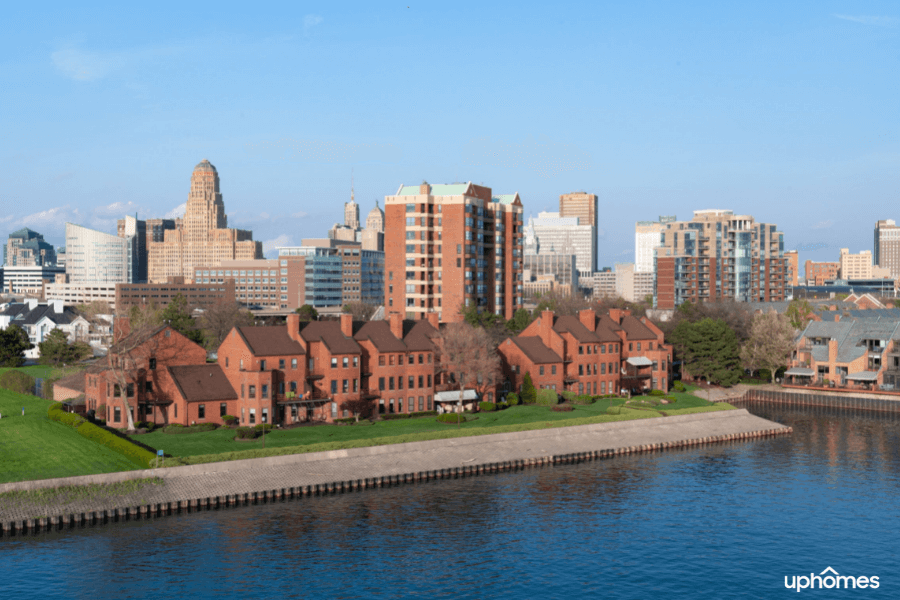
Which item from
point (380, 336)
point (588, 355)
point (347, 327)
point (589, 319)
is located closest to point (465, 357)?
point (380, 336)

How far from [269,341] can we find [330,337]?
24.0 ft

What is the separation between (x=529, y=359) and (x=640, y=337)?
22611 millimetres

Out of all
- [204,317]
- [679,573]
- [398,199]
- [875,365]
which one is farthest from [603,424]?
[204,317]

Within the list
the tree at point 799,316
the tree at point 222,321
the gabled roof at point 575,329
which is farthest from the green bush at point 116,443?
the tree at point 799,316

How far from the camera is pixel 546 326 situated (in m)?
122

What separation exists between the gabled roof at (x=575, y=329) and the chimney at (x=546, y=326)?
1.71m

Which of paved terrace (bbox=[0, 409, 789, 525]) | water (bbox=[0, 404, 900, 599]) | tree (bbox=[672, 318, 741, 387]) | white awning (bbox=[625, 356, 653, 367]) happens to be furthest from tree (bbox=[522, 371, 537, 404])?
tree (bbox=[672, 318, 741, 387])

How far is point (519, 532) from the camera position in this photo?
211 feet

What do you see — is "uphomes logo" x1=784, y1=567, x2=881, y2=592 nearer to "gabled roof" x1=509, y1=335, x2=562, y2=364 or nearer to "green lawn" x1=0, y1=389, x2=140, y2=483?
"green lawn" x1=0, y1=389, x2=140, y2=483

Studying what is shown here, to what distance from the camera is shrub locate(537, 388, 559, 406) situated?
366ft

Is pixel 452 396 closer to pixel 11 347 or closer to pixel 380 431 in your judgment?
pixel 380 431

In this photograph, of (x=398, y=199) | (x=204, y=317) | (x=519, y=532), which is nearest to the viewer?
(x=519, y=532)

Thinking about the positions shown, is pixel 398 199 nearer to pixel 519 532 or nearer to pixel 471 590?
pixel 519 532

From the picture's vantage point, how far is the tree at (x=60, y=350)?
459ft
